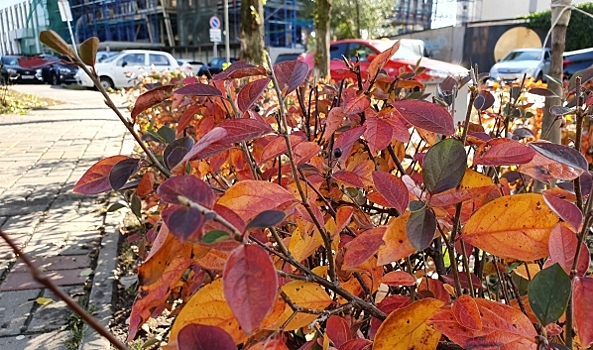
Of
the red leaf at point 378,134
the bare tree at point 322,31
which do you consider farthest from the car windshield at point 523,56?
the red leaf at point 378,134

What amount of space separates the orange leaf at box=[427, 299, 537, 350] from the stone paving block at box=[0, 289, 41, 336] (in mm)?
1857

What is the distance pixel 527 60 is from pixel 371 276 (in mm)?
17176

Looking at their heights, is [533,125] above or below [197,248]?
below

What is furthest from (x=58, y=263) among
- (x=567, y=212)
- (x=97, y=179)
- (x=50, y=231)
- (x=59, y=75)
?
(x=59, y=75)

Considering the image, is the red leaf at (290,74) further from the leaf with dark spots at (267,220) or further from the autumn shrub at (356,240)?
the leaf with dark spots at (267,220)

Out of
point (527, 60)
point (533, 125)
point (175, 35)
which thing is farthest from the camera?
point (175, 35)

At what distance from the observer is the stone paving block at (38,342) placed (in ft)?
5.97

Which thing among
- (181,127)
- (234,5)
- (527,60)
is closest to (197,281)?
(181,127)

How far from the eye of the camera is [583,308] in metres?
0.53

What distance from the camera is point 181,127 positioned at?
108 cm

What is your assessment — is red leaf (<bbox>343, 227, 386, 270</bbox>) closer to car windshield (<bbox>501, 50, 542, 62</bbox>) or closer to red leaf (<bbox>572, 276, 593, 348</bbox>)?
red leaf (<bbox>572, 276, 593, 348</bbox>)

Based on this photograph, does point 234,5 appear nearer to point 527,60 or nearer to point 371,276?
point 527,60

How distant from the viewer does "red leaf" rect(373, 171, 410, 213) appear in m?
0.62

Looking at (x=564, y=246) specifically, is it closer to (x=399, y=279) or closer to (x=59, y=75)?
(x=399, y=279)
